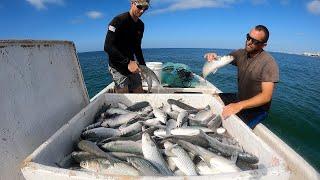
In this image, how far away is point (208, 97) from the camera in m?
5.55

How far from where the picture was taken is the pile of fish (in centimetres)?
300

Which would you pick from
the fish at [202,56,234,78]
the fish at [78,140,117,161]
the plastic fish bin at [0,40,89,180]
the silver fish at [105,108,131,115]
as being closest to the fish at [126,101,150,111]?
the silver fish at [105,108,131,115]

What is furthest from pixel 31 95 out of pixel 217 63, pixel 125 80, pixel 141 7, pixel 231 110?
pixel 217 63

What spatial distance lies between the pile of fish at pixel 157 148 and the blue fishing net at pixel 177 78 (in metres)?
4.65

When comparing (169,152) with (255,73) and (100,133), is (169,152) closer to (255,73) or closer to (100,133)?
(100,133)

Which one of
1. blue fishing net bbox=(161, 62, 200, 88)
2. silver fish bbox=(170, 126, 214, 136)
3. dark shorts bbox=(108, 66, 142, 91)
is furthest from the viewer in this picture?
blue fishing net bbox=(161, 62, 200, 88)

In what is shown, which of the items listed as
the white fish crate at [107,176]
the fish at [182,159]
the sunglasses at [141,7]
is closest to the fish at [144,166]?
the fish at [182,159]

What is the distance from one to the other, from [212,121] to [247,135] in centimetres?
94

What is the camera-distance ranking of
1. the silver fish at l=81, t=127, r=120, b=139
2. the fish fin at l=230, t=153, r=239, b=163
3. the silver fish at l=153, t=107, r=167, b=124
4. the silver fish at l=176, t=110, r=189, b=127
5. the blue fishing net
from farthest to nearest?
the blue fishing net < the silver fish at l=153, t=107, r=167, b=124 < the silver fish at l=176, t=110, r=189, b=127 < the silver fish at l=81, t=127, r=120, b=139 < the fish fin at l=230, t=153, r=239, b=163

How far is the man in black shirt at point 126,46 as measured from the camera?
5.95 metres

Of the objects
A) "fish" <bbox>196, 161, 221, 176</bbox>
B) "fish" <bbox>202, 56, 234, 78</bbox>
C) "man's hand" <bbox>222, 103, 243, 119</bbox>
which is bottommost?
"fish" <bbox>196, 161, 221, 176</bbox>

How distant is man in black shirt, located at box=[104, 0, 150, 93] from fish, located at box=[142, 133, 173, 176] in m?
2.57

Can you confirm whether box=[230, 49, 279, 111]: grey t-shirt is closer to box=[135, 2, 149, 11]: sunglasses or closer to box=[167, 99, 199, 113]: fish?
box=[167, 99, 199, 113]: fish

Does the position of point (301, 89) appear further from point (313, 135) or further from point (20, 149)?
point (20, 149)
